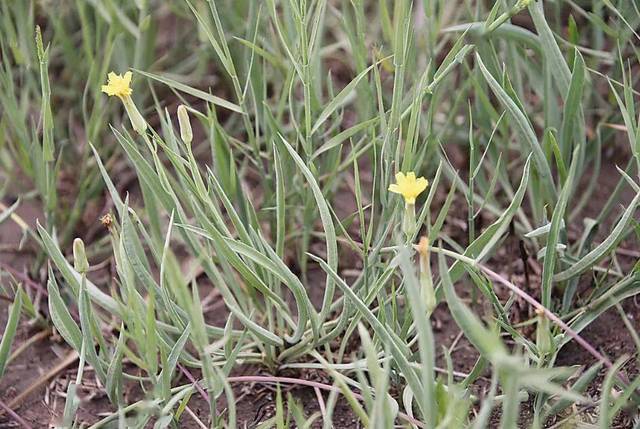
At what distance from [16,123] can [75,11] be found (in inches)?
18.2

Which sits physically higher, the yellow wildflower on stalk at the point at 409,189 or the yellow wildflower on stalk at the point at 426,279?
the yellow wildflower on stalk at the point at 409,189

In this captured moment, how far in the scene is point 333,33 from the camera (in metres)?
1.63

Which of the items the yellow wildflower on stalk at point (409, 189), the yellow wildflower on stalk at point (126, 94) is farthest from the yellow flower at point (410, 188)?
the yellow wildflower on stalk at point (126, 94)

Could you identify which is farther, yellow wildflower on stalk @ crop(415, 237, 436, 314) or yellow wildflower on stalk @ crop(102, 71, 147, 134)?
yellow wildflower on stalk @ crop(102, 71, 147, 134)

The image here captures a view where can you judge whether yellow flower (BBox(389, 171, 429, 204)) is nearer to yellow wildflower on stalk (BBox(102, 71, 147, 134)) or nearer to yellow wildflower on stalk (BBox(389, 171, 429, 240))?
yellow wildflower on stalk (BBox(389, 171, 429, 240))

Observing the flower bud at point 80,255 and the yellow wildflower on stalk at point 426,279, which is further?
the flower bud at point 80,255

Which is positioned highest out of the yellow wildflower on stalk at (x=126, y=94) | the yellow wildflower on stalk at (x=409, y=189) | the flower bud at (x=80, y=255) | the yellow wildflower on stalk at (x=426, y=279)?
the yellow wildflower on stalk at (x=126, y=94)

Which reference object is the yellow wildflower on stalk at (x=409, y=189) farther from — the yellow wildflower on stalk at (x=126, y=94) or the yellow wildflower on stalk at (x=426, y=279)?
the yellow wildflower on stalk at (x=126, y=94)

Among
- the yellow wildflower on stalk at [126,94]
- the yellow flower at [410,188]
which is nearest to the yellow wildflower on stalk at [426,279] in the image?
the yellow flower at [410,188]

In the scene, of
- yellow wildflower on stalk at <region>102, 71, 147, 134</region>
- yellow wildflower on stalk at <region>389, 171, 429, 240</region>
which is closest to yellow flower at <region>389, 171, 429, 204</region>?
yellow wildflower on stalk at <region>389, 171, 429, 240</region>

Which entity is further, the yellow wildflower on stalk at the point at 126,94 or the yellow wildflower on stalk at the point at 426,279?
the yellow wildflower on stalk at the point at 126,94

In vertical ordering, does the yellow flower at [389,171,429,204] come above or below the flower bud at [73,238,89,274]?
above

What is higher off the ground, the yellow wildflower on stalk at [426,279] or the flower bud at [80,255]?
the yellow wildflower on stalk at [426,279]

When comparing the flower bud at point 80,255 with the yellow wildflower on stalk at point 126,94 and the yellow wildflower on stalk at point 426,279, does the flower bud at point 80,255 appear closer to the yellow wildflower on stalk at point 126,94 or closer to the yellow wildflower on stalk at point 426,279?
the yellow wildflower on stalk at point 126,94
